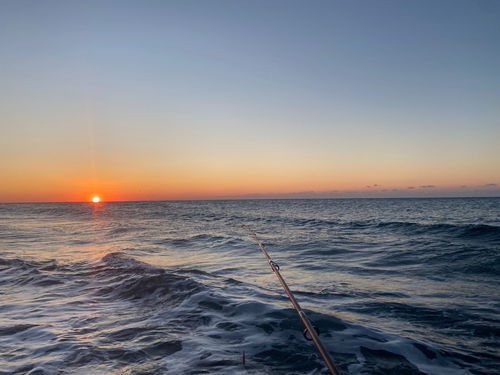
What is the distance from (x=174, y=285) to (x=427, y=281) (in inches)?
252

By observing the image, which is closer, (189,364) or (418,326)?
(189,364)

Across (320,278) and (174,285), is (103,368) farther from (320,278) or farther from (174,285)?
(320,278)

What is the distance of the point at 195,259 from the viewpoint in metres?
11.8

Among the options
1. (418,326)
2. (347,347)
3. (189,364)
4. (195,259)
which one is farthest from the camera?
(195,259)

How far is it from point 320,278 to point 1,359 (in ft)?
22.3

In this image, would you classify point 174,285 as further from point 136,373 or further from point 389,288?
point 389,288

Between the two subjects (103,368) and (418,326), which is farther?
(418,326)

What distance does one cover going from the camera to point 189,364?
3770 mm

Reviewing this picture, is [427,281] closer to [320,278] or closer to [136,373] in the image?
[320,278]

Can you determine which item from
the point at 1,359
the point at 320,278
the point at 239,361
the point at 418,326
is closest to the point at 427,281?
the point at 320,278

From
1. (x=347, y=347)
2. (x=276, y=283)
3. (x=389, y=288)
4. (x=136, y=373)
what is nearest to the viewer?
(x=136, y=373)

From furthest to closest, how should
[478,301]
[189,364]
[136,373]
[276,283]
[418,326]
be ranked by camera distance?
[276,283] < [478,301] < [418,326] < [189,364] < [136,373]

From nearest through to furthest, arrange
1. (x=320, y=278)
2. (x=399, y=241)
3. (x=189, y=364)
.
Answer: (x=189, y=364) < (x=320, y=278) < (x=399, y=241)

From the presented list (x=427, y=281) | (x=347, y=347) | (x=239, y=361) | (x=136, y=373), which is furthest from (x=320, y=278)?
(x=136, y=373)
